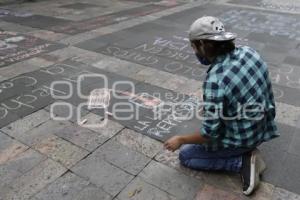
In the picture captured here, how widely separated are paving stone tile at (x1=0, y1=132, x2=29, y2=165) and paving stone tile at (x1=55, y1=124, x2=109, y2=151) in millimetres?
502

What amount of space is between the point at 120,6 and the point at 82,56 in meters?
6.08

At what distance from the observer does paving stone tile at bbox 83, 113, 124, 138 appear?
460cm

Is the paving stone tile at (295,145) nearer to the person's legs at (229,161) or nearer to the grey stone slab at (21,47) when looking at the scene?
the person's legs at (229,161)

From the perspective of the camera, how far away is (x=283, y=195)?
11.8ft

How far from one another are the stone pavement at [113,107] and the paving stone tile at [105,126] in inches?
0.5

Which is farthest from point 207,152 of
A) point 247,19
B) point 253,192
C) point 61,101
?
point 247,19

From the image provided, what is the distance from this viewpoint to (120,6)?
12.9 meters

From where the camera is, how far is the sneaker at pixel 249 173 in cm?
351

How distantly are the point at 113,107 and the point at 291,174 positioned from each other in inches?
105

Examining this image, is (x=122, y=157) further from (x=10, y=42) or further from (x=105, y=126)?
(x=10, y=42)

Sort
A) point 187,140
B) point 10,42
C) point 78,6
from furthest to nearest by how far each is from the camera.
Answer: point 78,6 < point 10,42 < point 187,140

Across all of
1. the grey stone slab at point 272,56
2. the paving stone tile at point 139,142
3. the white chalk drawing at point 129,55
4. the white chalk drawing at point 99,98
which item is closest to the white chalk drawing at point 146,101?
the white chalk drawing at point 99,98

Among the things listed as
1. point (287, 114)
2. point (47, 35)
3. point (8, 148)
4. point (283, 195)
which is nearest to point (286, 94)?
point (287, 114)

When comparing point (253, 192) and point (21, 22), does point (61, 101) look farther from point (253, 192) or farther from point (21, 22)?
point (21, 22)
